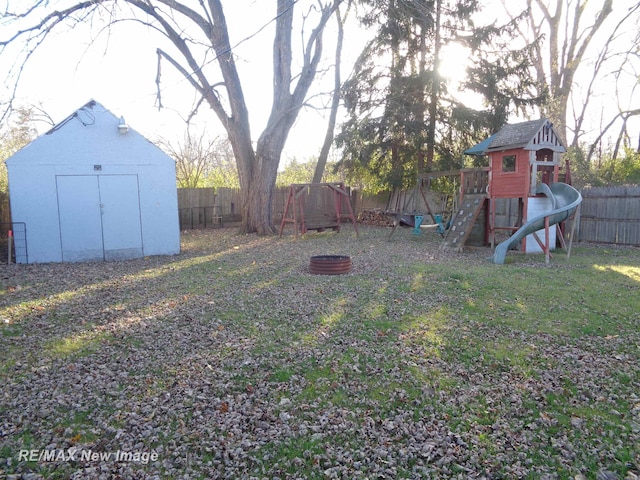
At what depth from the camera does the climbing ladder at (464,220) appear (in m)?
11.5

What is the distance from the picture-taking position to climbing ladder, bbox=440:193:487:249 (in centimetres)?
1155

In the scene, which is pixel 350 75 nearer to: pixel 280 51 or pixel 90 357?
pixel 280 51

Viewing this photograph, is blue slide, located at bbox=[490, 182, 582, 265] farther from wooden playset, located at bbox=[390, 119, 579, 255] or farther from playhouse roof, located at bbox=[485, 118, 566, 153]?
playhouse roof, located at bbox=[485, 118, 566, 153]

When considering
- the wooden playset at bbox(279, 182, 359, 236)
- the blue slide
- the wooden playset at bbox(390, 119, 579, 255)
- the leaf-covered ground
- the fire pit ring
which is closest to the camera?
the leaf-covered ground

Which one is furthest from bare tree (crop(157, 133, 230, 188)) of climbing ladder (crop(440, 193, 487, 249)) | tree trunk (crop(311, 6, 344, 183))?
climbing ladder (crop(440, 193, 487, 249))

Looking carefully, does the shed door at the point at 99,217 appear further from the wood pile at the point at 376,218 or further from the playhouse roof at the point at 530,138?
the wood pile at the point at 376,218

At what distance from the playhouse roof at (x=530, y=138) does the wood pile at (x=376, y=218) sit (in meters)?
7.94

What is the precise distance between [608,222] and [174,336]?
41.9ft

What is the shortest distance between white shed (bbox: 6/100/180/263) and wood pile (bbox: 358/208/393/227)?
1035 cm

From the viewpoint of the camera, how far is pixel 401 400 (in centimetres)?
356

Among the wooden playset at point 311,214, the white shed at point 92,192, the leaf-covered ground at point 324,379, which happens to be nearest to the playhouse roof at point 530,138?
the leaf-covered ground at point 324,379

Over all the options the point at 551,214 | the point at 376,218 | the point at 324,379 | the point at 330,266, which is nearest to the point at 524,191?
the point at 551,214

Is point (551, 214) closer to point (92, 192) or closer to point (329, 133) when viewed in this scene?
point (92, 192)

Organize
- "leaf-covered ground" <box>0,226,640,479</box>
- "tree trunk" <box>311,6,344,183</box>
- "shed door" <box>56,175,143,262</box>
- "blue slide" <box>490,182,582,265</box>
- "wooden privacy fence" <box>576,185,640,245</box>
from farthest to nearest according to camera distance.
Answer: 1. "tree trunk" <box>311,6,344,183</box>
2. "wooden privacy fence" <box>576,185,640,245</box>
3. "shed door" <box>56,175,143,262</box>
4. "blue slide" <box>490,182,582,265</box>
5. "leaf-covered ground" <box>0,226,640,479</box>
